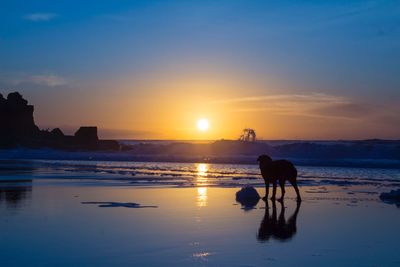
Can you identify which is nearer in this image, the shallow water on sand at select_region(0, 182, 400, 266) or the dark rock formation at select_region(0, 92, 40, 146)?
the shallow water on sand at select_region(0, 182, 400, 266)

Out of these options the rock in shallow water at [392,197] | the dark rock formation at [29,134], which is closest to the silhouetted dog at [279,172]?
the rock in shallow water at [392,197]

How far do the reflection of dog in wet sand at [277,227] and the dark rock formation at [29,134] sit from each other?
6479cm

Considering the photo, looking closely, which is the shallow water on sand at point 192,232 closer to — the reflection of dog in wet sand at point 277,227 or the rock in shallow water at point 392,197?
the reflection of dog in wet sand at point 277,227

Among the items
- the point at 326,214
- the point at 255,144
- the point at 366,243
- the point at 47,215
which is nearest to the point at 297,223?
the point at 326,214

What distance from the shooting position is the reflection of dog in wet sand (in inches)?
359

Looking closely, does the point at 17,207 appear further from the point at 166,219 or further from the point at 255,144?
the point at 255,144

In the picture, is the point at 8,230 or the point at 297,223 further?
the point at 297,223

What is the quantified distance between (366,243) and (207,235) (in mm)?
2606

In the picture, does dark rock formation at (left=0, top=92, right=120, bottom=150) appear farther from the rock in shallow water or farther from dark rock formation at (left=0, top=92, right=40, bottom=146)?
the rock in shallow water

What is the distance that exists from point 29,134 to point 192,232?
84.5 metres

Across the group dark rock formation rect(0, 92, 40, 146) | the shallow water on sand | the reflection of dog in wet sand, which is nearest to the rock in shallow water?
the shallow water on sand

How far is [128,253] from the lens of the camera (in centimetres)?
745

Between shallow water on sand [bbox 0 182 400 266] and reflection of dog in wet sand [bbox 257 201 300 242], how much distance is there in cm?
2

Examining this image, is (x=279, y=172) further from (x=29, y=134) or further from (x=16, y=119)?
(x=16, y=119)
